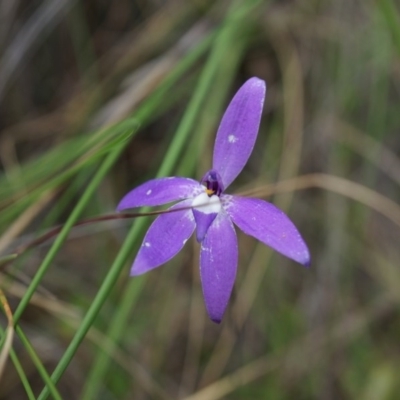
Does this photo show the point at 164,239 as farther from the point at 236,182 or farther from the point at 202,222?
the point at 236,182

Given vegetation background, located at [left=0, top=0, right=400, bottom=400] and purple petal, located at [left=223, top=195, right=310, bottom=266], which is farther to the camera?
vegetation background, located at [left=0, top=0, right=400, bottom=400]

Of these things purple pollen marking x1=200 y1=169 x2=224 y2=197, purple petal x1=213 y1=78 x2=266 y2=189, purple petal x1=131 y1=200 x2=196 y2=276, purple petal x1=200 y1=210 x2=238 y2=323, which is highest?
purple petal x1=213 y1=78 x2=266 y2=189

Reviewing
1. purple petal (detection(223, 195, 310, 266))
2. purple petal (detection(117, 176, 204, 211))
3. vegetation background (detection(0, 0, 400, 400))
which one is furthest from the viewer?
vegetation background (detection(0, 0, 400, 400))

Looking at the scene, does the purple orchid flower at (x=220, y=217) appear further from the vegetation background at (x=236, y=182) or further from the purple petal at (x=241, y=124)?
the vegetation background at (x=236, y=182)

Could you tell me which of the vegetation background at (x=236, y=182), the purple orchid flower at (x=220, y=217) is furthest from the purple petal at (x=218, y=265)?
the vegetation background at (x=236, y=182)

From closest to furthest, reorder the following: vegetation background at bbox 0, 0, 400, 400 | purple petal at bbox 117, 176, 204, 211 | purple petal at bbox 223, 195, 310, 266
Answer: purple petal at bbox 223, 195, 310, 266
purple petal at bbox 117, 176, 204, 211
vegetation background at bbox 0, 0, 400, 400

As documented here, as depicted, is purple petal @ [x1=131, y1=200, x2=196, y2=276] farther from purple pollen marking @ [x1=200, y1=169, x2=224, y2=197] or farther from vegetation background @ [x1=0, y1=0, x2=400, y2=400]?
vegetation background @ [x1=0, y1=0, x2=400, y2=400]

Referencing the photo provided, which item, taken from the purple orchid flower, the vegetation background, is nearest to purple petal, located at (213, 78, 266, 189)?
the purple orchid flower
